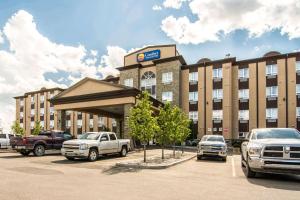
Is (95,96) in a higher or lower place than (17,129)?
higher

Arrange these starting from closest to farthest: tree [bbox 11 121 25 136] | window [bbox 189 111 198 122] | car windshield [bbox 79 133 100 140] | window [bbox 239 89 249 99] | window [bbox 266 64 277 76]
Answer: car windshield [bbox 79 133 100 140]
window [bbox 266 64 277 76]
window [bbox 239 89 249 99]
window [bbox 189 111 198 122]
tree [bbox 11 121 25 136]

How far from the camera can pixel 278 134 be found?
12.6 metres

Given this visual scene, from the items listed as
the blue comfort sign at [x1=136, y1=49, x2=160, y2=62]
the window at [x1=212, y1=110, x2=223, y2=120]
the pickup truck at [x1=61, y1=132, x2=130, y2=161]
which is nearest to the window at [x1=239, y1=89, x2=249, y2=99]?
the window at [x1=212, y1=110, x2=223, y2=120]

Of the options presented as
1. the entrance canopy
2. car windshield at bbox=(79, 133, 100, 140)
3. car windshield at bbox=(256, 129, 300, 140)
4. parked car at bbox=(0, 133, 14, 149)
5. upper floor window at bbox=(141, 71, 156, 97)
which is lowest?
parked car at bbox=(0, 133, 14, 149)

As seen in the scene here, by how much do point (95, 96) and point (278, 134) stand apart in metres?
19.5

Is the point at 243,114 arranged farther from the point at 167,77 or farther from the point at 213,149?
the point at 213,149

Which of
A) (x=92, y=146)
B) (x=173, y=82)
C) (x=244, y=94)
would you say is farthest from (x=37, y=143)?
(x=244, y=94)

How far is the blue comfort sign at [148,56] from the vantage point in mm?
50244

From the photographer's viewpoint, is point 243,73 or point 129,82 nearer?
point 243,73

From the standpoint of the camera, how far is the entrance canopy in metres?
26.8

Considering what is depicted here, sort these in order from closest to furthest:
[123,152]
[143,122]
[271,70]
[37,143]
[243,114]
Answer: [143,122] → [123,152] → [37,143] → [271,70] → [243,114]

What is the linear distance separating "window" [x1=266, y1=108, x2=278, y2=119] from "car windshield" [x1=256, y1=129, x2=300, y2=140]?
31096 millimetres

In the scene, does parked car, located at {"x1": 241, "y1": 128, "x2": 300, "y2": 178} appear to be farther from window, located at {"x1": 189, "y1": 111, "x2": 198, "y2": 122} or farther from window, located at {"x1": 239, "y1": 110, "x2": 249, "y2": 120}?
window, located at {"x1": 189, "y1": 111, "x2": 198, "y2": 122}

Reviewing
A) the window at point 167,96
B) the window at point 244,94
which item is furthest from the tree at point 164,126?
the window at point 167,96
